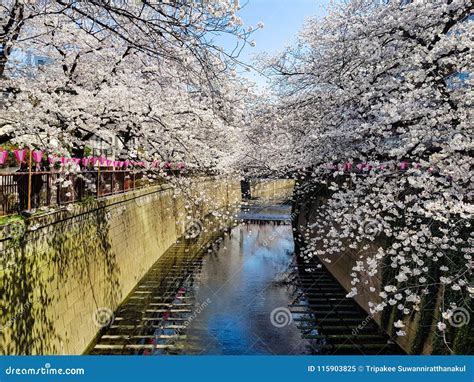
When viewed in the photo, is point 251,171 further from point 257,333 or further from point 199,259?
point 257,333

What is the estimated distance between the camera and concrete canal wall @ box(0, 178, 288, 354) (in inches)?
321

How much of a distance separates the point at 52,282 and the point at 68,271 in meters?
1.07

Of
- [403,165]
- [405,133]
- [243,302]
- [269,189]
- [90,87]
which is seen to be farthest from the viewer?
[269,189]

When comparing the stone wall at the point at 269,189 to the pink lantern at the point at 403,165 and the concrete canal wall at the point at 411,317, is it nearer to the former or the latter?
the concrete canal wall at the point at 411,317

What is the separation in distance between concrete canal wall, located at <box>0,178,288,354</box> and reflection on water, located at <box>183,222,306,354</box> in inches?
124

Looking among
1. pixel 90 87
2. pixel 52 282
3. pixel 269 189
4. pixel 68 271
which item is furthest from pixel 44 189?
pixel 269 189

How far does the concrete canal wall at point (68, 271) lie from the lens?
26.8 ft

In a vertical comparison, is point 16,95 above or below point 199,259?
above

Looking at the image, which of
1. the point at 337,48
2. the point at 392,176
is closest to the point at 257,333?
the point at 392,176

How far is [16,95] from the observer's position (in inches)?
424

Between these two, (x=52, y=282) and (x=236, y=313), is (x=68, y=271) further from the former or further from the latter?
(x=236, y=313)

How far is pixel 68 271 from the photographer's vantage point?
10.9m
